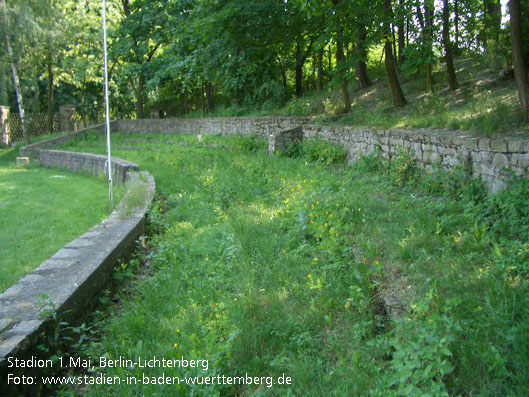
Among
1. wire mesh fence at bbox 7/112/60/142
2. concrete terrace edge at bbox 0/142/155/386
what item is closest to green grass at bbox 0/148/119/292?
concrete terrace edge at bbox 0/142/155/386

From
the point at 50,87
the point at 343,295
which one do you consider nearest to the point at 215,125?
the point at 50,87

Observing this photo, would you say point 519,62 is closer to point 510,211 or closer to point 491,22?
point 510,211

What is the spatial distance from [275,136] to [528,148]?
342 inches

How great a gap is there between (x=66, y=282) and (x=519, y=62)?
6.81 m

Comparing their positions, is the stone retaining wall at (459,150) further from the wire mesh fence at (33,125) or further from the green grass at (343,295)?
the wire mesh fence at (33,125)

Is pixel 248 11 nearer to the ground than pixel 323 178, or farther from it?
farther from it

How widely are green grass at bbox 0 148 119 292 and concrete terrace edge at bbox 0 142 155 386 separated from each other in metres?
Answer: 0.82

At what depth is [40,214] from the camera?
29.7 feet

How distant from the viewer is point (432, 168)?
24.1 feet

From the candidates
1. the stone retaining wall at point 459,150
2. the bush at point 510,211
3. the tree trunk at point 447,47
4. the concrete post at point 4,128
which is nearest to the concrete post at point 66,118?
the concrete post at point 4,128

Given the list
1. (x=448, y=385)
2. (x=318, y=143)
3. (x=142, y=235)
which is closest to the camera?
(x=448, y=385)

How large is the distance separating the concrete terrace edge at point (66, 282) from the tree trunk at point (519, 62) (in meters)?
5.89

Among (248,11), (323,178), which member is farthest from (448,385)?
(248,11)

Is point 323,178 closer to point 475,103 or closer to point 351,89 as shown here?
point 475,103
